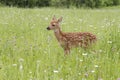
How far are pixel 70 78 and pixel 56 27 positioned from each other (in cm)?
371

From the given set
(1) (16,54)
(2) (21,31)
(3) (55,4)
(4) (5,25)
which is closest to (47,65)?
(1) (16,54)

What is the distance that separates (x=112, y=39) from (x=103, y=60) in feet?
7.27

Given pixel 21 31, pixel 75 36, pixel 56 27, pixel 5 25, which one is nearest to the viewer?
pixel 75 36

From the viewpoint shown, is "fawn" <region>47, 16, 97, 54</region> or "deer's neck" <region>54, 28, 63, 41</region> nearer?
A: "fawn" <region>47, 16, 97, 54</region>

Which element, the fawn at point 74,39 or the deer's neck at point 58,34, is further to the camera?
the deer's neck at point 58,34

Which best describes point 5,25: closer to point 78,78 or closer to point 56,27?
point 56,27

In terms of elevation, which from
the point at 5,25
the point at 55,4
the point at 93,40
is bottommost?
the point at 55,4

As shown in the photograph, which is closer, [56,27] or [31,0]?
[56,27]

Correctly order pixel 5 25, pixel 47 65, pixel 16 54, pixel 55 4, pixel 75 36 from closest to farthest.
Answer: pixel 47 65, pixel 16 54, pixel 75 36, pixel 5 25, pixel 55 4

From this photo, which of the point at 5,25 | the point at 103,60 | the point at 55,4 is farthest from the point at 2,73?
the point at 55,4

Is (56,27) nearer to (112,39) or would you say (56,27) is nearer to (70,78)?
(112,39)

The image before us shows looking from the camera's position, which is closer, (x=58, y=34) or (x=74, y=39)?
(x=74, y=39)

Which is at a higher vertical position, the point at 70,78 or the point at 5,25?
the point at 70,78

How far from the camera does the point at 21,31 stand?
1012cm
